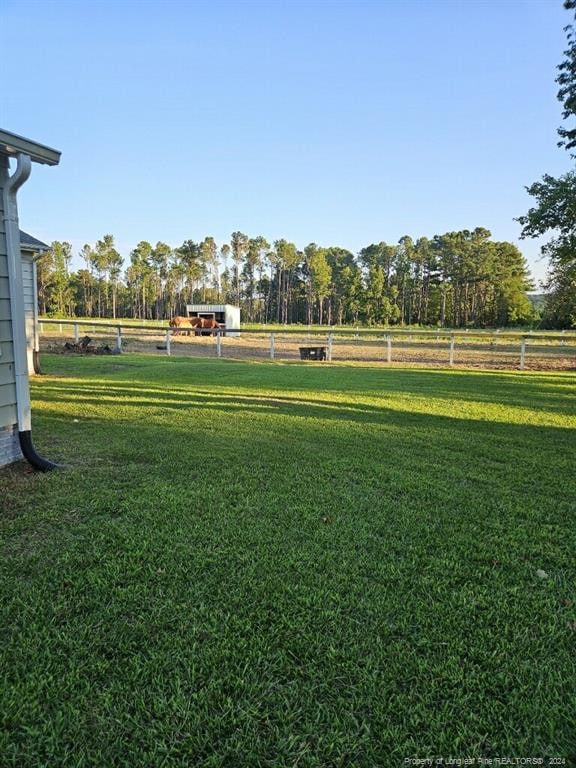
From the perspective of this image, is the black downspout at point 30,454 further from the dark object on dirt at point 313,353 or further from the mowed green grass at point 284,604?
the dark object on dirt at point 313,353

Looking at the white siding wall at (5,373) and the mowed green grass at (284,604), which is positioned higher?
the white siding wall at (5,373)

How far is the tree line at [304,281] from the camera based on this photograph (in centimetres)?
6206

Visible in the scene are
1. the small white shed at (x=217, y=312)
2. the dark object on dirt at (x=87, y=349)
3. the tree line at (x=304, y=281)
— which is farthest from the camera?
the tree line at (x=304, y=281)

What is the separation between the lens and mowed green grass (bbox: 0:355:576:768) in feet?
4.42

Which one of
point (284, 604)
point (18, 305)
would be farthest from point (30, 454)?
point (284, 604)

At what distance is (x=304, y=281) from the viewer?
256 ft

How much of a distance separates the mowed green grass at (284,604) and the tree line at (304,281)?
200ft

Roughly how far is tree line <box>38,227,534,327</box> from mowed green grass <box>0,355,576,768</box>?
60859mm

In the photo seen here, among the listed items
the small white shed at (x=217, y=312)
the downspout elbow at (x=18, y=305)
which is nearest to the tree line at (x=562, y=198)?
the downspout elbow at (x=18, y=305)

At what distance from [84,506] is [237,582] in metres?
1.38

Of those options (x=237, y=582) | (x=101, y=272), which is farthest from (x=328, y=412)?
(x=101, y=272)

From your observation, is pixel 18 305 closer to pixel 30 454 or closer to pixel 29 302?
pixel 30 454

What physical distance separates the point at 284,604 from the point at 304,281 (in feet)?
257

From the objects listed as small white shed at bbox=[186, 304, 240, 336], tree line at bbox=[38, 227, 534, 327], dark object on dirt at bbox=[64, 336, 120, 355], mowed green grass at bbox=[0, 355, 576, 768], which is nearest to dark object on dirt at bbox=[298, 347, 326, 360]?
dark object on dirt at bbox=[64, 336, 120, 355]
